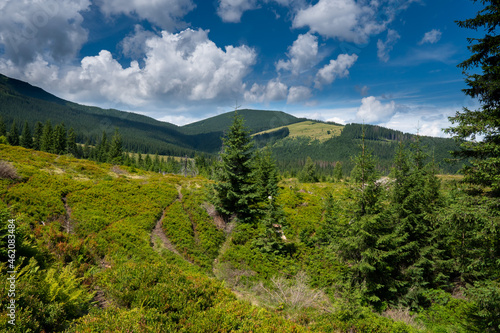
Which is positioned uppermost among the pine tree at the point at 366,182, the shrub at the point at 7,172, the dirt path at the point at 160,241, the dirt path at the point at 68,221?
the pine tree at the point at 366,182

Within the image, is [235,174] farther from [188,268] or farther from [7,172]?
[7,172]

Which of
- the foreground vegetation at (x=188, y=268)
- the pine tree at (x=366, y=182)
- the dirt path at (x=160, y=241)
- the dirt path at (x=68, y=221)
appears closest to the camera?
the foreground vegetation at (x=188, y=268)

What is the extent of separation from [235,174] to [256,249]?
24.1 feet

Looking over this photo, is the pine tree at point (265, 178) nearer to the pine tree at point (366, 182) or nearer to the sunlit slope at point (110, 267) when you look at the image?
the sunlit slope at point (110, 267)

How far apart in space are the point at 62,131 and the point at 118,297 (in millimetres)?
82030

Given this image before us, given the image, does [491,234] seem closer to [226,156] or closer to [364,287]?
[364,287]

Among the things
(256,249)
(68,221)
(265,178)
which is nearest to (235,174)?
(256,249)

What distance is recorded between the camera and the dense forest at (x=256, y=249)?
19.1ft

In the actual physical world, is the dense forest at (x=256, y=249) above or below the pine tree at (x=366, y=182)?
below

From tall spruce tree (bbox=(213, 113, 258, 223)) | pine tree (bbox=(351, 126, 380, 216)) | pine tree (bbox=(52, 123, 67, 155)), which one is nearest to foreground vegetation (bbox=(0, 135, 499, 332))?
pine tree (bbox=(351, 126, 380, 216))

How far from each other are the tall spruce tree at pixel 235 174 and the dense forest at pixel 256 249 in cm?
15

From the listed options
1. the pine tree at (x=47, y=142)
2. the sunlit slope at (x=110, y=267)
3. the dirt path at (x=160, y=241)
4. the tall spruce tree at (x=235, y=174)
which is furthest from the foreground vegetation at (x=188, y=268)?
the pine tree at (x=47, y=142)

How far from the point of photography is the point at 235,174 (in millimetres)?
21547

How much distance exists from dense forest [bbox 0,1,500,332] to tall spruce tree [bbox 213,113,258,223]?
147 mm
